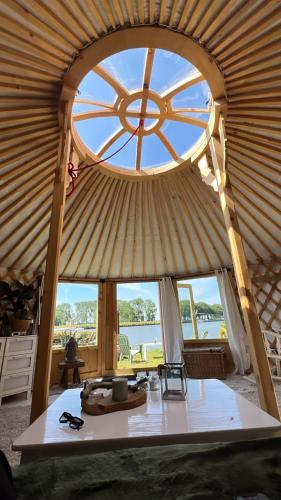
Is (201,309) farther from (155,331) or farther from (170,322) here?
(155,331)

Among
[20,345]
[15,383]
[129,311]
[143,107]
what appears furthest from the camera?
[129,311]

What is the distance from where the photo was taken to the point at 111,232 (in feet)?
13.5

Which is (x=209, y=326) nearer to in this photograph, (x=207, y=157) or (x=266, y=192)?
(x=266, y=192)

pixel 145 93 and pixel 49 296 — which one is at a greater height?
pixel 145 93

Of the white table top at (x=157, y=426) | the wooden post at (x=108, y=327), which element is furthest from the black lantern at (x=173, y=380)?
the wooden post at (x=108, y=327)

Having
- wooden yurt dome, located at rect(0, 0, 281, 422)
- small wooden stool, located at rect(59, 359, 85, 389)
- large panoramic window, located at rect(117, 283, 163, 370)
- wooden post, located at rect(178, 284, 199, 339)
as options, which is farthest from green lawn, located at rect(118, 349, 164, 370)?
wooden yurt dome, located at rect(0, 0, 281, 422)

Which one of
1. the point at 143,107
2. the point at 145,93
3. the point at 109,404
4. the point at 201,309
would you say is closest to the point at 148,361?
the point at 201,309

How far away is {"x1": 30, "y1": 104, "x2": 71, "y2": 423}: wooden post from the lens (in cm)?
139

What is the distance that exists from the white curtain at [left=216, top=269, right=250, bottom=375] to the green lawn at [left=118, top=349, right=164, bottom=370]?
1440mm

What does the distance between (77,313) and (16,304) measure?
1.43 meters

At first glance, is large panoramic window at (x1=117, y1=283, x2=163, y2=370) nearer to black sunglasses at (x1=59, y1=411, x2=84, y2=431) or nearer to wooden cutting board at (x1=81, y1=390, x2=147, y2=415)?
Result: wooden cutting board at (x1=81, y1=390, x2=147, y2=415)

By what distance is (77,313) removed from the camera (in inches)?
194

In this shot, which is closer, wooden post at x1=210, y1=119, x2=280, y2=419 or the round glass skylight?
wooden post at x1=210, y1=119, x2=280, y2=419

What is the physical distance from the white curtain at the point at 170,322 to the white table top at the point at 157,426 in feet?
11.5
